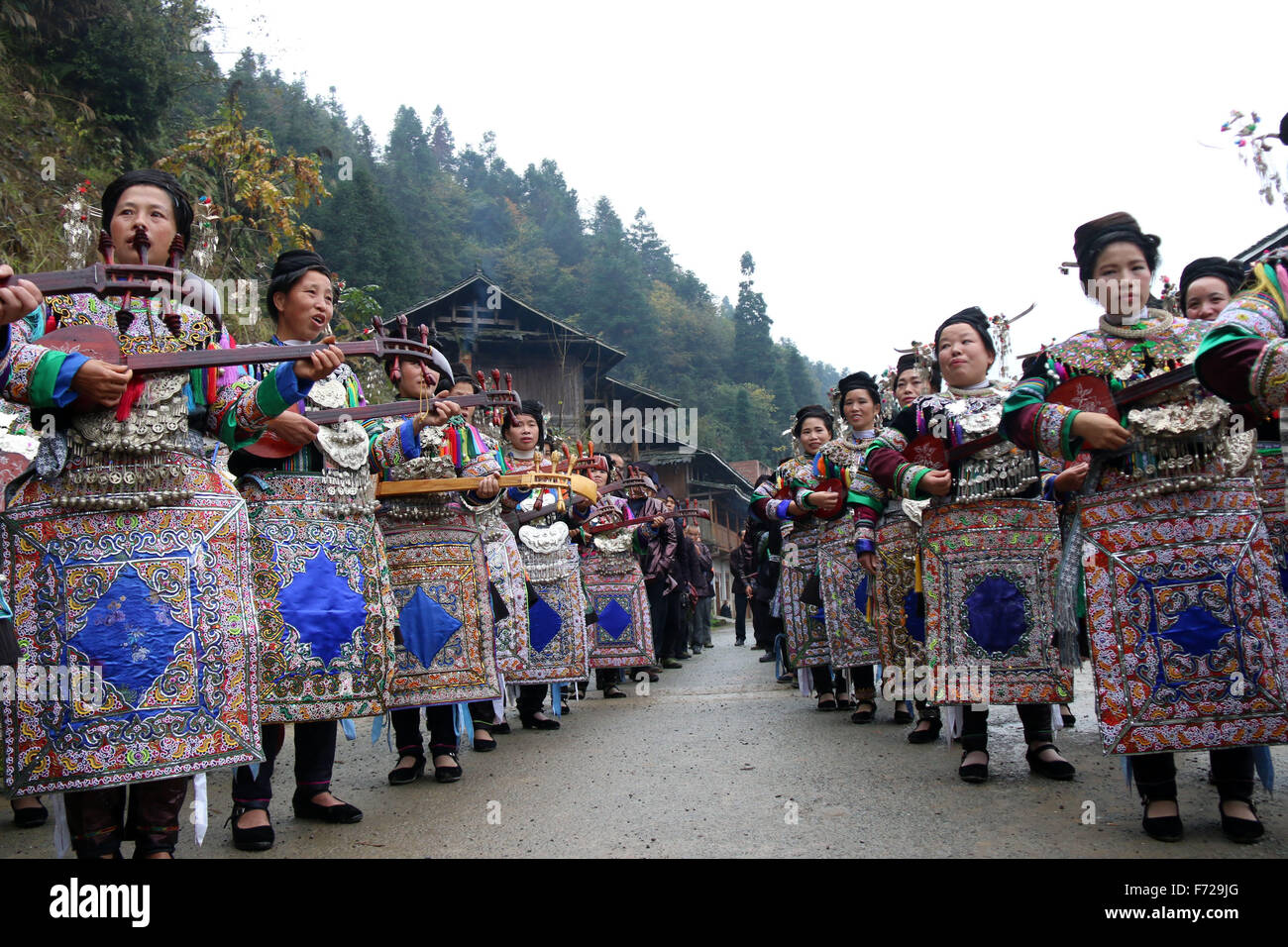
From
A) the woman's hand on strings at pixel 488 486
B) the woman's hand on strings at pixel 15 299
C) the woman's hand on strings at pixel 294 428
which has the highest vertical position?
the woman's hand on strings at pixel 15 299

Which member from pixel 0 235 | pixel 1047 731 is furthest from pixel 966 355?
pixel 0 235

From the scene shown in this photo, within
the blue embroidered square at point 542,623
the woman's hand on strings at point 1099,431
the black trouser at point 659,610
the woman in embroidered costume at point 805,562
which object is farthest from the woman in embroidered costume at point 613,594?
the woman's hand on strings at point 1099,431

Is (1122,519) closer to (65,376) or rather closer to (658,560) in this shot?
(65,376)

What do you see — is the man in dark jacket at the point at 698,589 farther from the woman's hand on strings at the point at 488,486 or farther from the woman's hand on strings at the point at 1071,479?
the woman's hand on strings at the point at 1071,479

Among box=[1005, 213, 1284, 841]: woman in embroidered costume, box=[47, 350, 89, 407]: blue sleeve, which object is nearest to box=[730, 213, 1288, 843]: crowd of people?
box=[1005, 213, 1284, 841]: woman in embroidered costume

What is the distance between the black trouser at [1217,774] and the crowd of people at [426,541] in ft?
0.04

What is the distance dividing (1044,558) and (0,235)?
35.9 feet

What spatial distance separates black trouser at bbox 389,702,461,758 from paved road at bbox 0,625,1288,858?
0.20 metres

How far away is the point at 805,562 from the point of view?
7930mm

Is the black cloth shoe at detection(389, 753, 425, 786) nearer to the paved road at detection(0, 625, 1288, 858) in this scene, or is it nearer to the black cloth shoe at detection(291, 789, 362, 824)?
the paved road at detection(0, 625, 1288, 858)

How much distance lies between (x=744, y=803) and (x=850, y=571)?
3.05 m

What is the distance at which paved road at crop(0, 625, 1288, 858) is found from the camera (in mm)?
3654

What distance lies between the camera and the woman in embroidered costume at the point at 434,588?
17.7 ft

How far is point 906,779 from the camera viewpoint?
485cm
